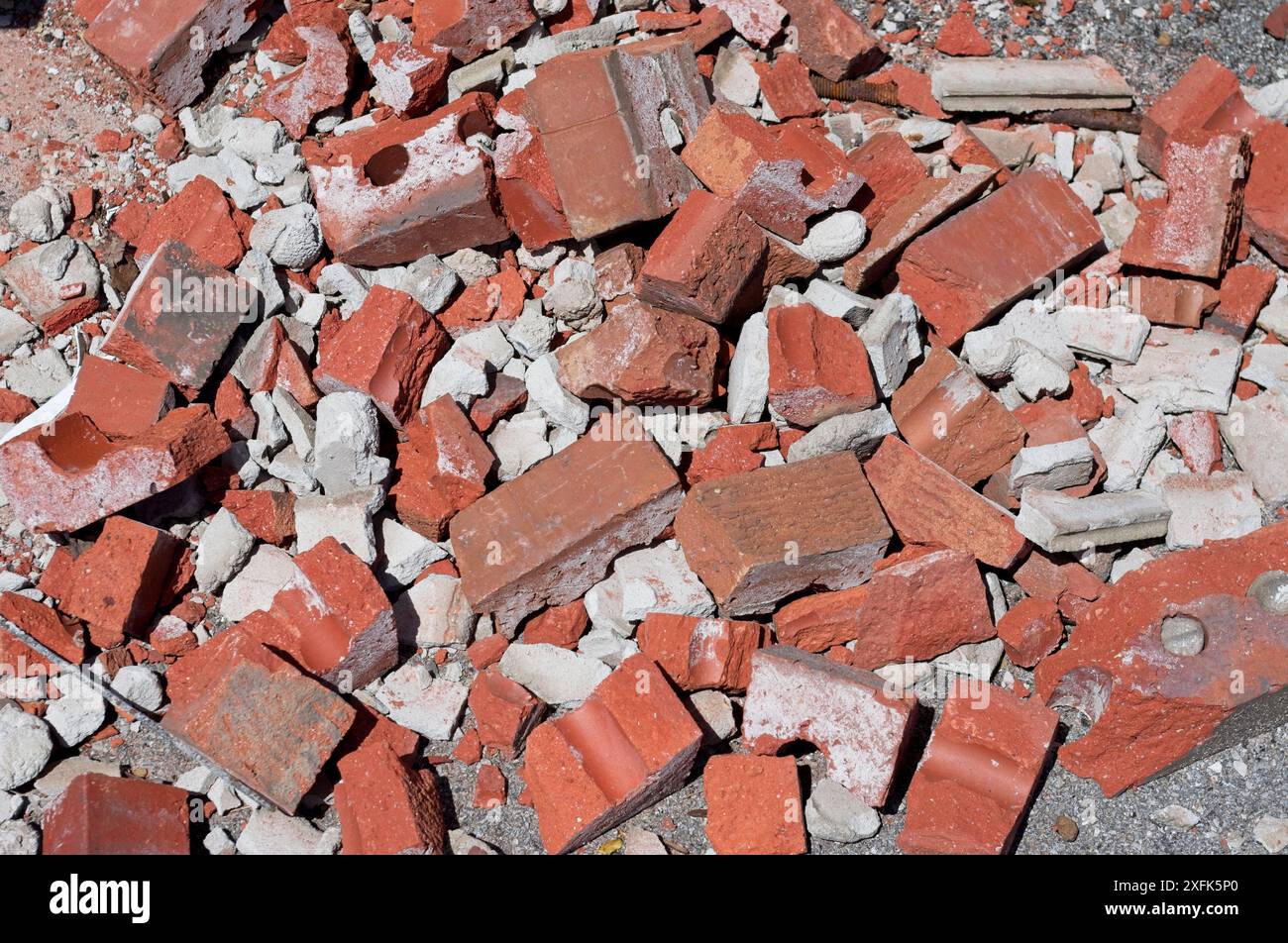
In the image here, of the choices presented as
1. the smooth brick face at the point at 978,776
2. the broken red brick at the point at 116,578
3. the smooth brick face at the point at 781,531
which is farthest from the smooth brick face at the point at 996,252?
the broken red brick at the point at 116,578

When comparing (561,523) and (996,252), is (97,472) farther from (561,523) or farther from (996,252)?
(996,252)

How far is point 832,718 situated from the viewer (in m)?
3.82

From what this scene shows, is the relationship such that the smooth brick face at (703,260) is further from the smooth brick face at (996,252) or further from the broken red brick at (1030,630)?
the broken red brick at (1030,630)

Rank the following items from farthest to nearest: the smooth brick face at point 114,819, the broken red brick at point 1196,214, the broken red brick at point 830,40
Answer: the broken red brick at point 830,40, the broken red brick at point 1196,214, the smooth brick face at point 114,819

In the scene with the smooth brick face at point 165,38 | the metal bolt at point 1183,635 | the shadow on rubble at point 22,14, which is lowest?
the metal bolt at point 1183,635

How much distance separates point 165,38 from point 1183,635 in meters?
5.04

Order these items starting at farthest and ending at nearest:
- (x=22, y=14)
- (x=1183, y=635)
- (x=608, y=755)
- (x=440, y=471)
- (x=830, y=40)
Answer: (x=22, y=14)
(x=830, y=40)
(x=440, y=471)
(x=1183, y=635)
(x=608, y=755)

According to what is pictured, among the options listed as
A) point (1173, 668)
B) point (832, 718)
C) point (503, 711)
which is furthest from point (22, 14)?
point (1173, 668)

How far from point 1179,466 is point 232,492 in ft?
13.1

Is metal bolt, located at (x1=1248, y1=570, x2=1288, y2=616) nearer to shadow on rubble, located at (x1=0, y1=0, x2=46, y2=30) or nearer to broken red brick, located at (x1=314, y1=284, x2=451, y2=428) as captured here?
broken red brick, located at (x1=314, y1=284, x2=451, y2=428)

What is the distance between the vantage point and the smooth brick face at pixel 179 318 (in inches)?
171

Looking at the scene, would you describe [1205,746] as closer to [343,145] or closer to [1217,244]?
[1217,244]

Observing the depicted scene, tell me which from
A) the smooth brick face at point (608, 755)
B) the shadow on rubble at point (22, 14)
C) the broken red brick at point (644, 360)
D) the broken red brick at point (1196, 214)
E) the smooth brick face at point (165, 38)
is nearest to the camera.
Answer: the smooth brick face at point (608, 755)

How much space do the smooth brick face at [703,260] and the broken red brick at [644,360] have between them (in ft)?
0.28
